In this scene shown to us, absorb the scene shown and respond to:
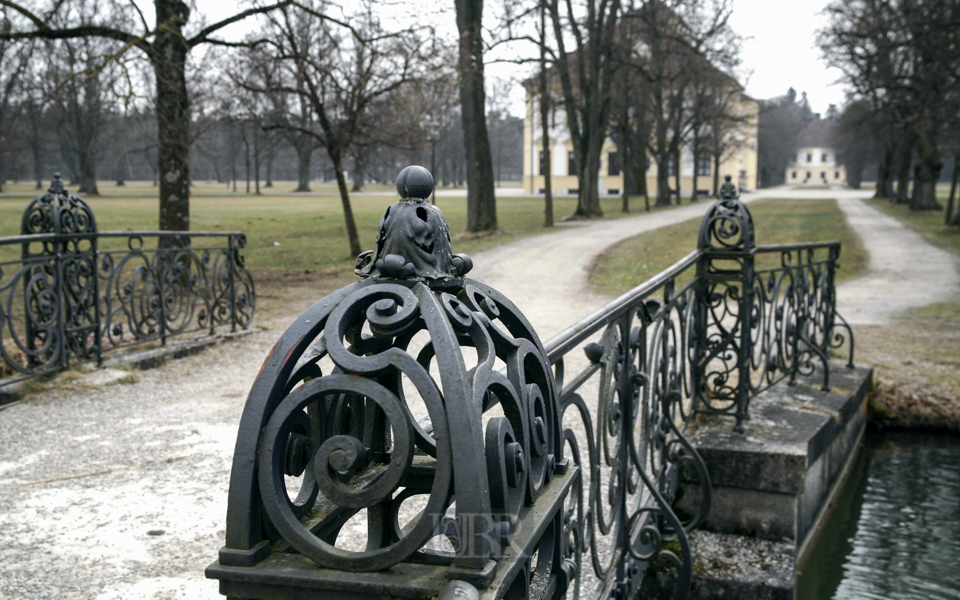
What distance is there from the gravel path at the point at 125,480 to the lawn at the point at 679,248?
23.9ft

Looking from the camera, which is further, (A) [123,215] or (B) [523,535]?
(A) [123,215]

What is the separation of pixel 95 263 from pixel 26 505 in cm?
341

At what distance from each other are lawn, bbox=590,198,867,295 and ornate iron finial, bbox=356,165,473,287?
35.7 ft

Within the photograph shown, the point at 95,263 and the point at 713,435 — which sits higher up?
the point at 95,263

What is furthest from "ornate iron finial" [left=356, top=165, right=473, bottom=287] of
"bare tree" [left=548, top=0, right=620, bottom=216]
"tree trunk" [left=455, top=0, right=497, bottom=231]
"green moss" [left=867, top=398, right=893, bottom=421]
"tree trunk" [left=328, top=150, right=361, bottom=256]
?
"bare tree" [left=548, top=0, right=620, bottom=216]

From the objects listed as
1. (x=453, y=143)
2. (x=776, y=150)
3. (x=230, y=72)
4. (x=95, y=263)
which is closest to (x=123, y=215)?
(x=230, y=72)

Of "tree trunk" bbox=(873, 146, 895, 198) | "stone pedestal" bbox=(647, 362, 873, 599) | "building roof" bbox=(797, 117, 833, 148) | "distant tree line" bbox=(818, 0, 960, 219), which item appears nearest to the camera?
"stone pedestal" bbox=(647, 362, 873, 599)

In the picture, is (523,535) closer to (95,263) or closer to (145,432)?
(145,432)

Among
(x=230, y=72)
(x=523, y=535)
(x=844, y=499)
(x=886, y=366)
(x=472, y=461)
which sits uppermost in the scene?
(x=230, y=72)

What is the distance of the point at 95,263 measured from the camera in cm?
684

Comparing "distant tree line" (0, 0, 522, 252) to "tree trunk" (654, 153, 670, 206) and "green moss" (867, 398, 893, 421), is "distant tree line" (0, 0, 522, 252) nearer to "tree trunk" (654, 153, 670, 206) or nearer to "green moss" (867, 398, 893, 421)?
"green moss" (867, 398, 893, 421)

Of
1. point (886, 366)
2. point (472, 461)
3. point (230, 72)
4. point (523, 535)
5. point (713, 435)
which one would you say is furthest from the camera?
point (230, 72)

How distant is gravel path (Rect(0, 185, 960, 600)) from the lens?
322 cm

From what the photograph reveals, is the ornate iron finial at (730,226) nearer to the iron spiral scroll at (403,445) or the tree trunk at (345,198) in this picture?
the iron spiral scroll at (403,445)
